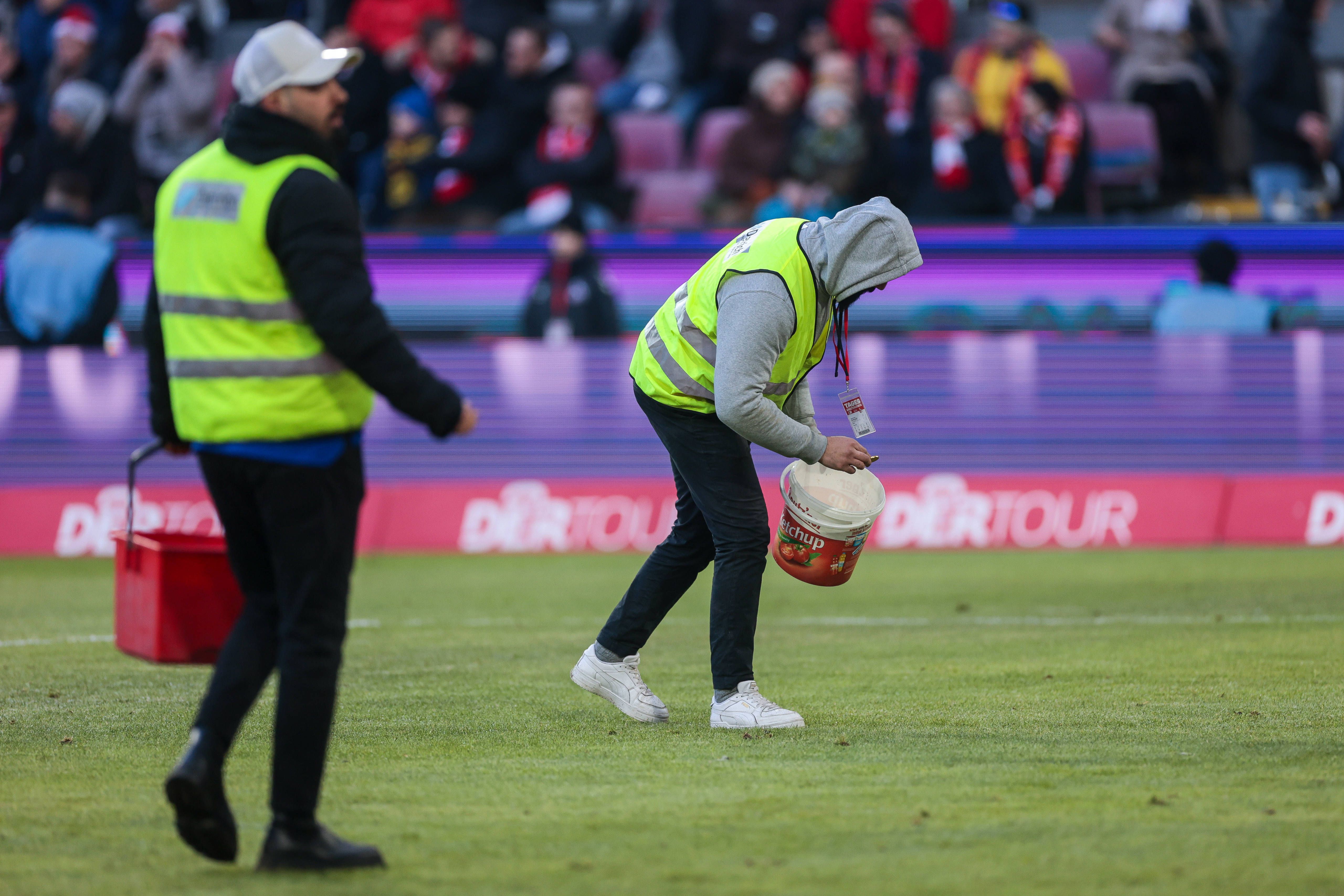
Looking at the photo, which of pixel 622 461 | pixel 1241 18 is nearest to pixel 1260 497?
pixel 622 461

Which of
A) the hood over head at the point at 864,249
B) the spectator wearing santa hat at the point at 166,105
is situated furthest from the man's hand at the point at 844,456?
the spectator wearing santa hat at the point at 166,105

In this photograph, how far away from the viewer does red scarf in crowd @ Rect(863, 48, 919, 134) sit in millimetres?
17297

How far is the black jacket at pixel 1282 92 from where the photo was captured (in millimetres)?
16312

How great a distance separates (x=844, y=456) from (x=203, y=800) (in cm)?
270

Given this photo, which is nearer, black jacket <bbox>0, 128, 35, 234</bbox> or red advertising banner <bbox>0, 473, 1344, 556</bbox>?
red advertising banner <bbox>0, 473, 1344, 556</bbox>

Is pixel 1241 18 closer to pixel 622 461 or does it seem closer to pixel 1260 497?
pixel 1260 497

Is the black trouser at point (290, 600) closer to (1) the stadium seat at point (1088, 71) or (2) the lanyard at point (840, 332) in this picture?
(2) the lanyard at point (840, 332)

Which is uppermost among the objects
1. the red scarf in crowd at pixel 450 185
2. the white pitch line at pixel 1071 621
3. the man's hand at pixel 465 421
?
the man's hand at pixel 465 421

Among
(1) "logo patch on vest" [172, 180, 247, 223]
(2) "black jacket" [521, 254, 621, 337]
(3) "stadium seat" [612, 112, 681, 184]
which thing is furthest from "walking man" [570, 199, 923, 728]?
(3) "stadium seat" [612, 112, 681, 184]

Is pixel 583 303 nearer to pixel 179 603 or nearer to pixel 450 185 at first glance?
pixel 450 185

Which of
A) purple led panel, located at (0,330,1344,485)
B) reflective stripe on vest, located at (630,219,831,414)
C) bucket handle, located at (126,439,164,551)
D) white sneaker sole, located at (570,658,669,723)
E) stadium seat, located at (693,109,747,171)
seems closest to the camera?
bucket handle, located at (126,439,164,551)

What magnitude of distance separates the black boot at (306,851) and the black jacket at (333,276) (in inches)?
41.9

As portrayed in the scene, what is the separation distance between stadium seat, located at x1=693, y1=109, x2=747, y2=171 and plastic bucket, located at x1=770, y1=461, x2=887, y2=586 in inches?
439

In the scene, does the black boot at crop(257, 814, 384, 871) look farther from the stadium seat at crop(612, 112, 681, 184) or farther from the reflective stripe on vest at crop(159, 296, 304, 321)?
the stadium seat at crop(612, 112, 681, 184)
